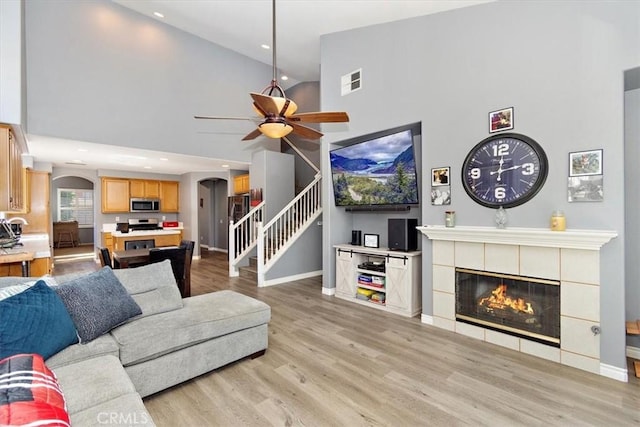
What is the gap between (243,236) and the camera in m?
6.37

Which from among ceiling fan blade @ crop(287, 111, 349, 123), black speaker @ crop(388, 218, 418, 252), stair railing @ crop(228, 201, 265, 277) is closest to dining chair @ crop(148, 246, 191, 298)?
stair railing @ crop(228, 201, 265, 277)

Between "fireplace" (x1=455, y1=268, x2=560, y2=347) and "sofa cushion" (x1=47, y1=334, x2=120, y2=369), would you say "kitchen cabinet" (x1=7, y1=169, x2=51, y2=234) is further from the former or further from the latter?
"fireplace" (x1=455, y1=268, x2=560, y2=347)

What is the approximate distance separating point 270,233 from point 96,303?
3998 millimetres

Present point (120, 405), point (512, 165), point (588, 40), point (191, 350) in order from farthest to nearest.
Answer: point (512, 165) < point (588, 40) < point (191, 350) < point (120, 405)

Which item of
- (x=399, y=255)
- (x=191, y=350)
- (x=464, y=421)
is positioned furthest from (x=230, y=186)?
(x=464, y=421)

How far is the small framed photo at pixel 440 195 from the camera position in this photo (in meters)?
3.37

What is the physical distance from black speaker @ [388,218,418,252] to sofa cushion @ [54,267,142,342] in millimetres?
3090

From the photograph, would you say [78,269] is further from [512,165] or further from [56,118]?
[512,165]

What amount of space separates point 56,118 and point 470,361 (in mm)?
6203

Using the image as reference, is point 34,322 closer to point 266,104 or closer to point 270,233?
point 266,104

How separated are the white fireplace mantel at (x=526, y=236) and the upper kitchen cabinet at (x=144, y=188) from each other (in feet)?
26.1

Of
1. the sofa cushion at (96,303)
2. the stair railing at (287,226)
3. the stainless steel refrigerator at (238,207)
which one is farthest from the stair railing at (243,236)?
the sofa cushion at (96,303)

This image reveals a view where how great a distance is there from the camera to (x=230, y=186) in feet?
25.6
